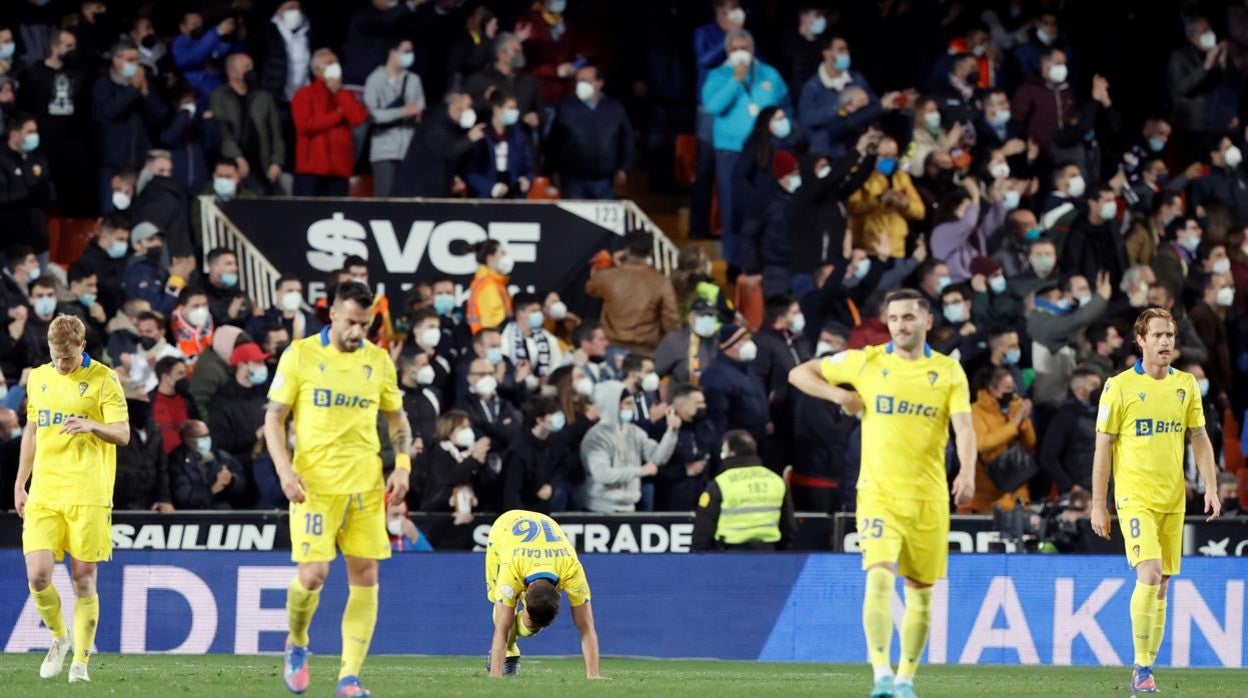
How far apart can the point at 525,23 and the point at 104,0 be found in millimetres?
4483

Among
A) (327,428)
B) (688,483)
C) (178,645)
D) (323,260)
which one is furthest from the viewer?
(323,260)

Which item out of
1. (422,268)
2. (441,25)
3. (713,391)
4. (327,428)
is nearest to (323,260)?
(422,268)

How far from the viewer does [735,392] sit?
2088 cm

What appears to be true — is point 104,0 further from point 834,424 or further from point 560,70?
point 834,424

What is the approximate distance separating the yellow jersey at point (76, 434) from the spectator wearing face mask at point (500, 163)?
976cm

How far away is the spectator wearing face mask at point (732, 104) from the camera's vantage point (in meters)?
24.1

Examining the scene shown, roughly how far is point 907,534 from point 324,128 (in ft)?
42.2

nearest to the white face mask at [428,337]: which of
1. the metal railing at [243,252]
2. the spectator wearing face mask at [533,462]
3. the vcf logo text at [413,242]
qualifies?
the spectator wearing face mask at [533,462]

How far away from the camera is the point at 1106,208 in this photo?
79.7ft

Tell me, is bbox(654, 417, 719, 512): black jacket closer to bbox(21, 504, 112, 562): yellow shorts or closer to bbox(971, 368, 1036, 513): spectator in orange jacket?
bbox(971, 368, 1036, 513): spectator in orange jacket

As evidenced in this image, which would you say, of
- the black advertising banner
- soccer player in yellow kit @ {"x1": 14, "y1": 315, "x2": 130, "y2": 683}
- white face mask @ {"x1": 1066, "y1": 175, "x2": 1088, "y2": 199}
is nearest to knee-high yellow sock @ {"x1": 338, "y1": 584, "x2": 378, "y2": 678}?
soccer player in yellow kit @ {"x1": 14, "y1": 315, "x2": 130, "y2": 683}

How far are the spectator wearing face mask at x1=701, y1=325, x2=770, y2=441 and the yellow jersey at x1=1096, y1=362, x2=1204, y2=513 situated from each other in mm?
6663

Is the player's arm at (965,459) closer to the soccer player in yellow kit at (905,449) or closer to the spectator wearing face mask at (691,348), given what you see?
the soccer player in yellow kit at (905,449)

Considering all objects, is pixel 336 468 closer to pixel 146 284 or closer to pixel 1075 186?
pixel 146 284
